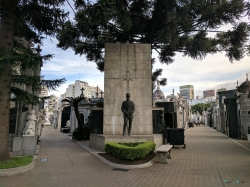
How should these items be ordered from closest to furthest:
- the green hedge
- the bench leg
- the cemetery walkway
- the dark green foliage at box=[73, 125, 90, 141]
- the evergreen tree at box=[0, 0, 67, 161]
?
the cemetery walkway, the evergreen tree at box=[0, 0, 67, 161], the green hedge, the bench leg, the dark green foliage at box=[73, 125, 90, 141]

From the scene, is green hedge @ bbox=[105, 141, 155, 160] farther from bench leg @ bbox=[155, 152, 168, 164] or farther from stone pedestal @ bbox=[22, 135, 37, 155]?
stone pedestal @ bbox=[22, 135, 37, 155]

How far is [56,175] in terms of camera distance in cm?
681

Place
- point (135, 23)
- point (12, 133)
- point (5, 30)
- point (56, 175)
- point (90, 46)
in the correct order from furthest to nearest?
point (90, 46) → point (135, 23) → point (12, 133) → point (5, 30) → point (56, 175)

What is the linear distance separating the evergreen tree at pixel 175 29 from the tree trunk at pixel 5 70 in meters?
5.89

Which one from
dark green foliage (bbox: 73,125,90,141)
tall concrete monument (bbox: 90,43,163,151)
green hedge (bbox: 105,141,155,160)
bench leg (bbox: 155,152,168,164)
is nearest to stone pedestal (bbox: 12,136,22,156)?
tall concrete monument (bbox: 90,43,163,151)

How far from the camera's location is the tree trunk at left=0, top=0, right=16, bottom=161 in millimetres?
7709

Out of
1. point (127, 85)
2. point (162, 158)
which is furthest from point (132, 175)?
point (127, 85)

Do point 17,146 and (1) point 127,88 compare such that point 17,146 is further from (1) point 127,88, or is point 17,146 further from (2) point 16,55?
(1) point 127,88

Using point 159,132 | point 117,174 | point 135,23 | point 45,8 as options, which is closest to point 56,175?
point 117,174

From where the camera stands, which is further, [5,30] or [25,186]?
[5,30]

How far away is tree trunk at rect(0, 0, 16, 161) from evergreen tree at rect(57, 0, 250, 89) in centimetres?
589

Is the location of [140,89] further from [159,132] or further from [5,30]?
[5,30]

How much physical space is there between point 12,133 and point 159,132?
8.56m

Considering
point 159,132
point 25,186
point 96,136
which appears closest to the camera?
point 25,186
